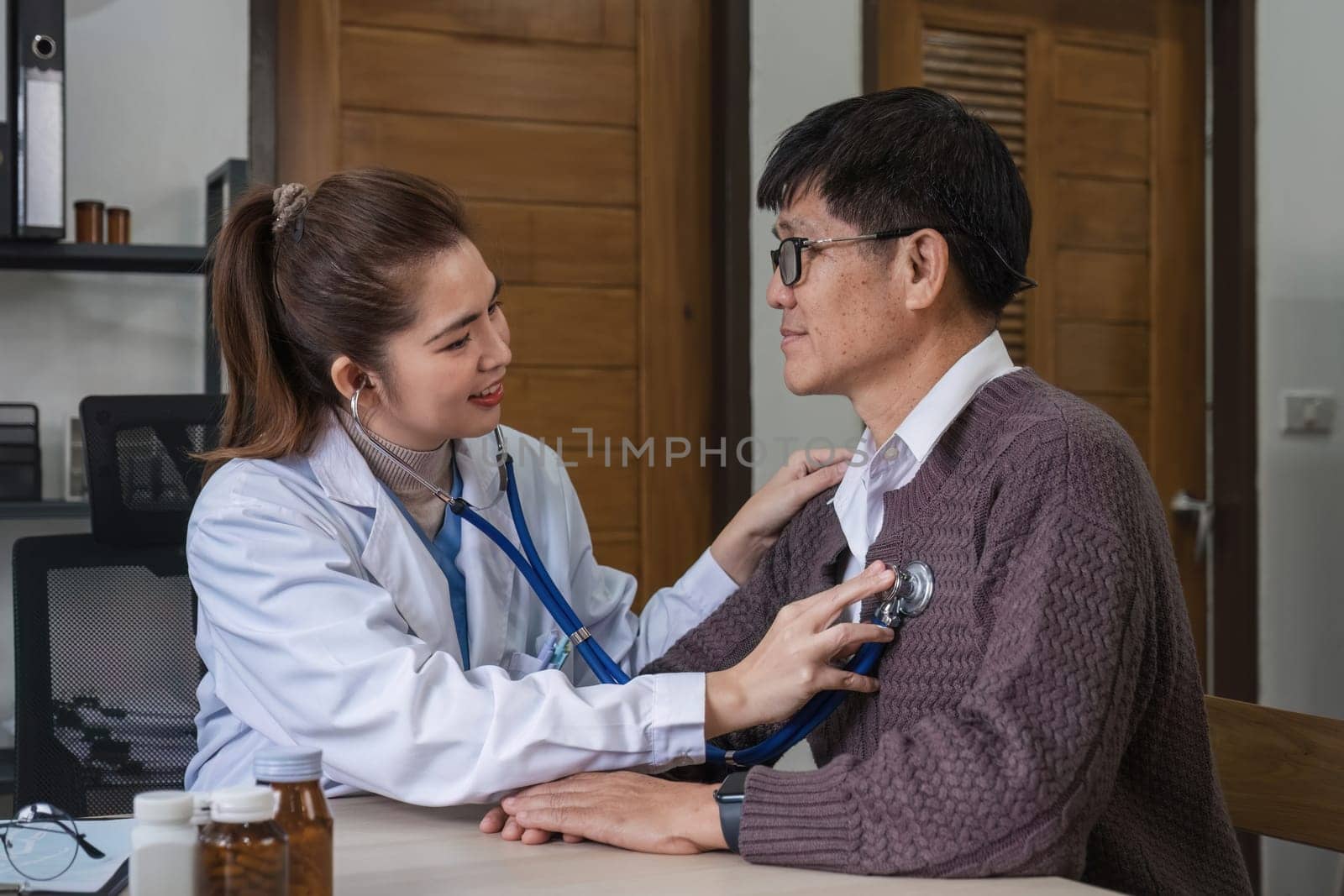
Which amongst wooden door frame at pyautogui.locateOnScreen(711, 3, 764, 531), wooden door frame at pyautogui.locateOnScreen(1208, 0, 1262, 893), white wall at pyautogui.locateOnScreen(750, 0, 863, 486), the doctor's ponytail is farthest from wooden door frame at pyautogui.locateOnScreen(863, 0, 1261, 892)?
the doctor's ponytail

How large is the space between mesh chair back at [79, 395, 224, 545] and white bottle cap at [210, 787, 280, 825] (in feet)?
3.48

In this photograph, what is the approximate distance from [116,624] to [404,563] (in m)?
0.52

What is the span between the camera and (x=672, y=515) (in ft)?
9.59

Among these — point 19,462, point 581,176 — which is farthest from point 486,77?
point 19,462

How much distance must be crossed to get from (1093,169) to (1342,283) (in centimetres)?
68

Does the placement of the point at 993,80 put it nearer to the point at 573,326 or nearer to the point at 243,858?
the point at 573,326

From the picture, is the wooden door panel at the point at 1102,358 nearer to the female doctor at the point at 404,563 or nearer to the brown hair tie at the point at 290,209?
the female doctor at the point at 404,563

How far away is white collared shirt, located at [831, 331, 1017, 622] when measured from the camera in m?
1.40

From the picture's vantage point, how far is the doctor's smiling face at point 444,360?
1493 mm

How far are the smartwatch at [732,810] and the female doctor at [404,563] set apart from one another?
0.11m

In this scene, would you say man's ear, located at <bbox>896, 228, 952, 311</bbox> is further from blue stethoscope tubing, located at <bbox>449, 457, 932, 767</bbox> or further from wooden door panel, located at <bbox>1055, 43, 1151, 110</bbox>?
wooden door panel, located at <bbox>1055, 43, 1151, 110</bbox>

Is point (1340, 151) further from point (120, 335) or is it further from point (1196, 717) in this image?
point (120, 335)

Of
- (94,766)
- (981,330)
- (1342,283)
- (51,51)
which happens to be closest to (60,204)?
(51,51)

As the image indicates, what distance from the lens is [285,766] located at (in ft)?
2.73
